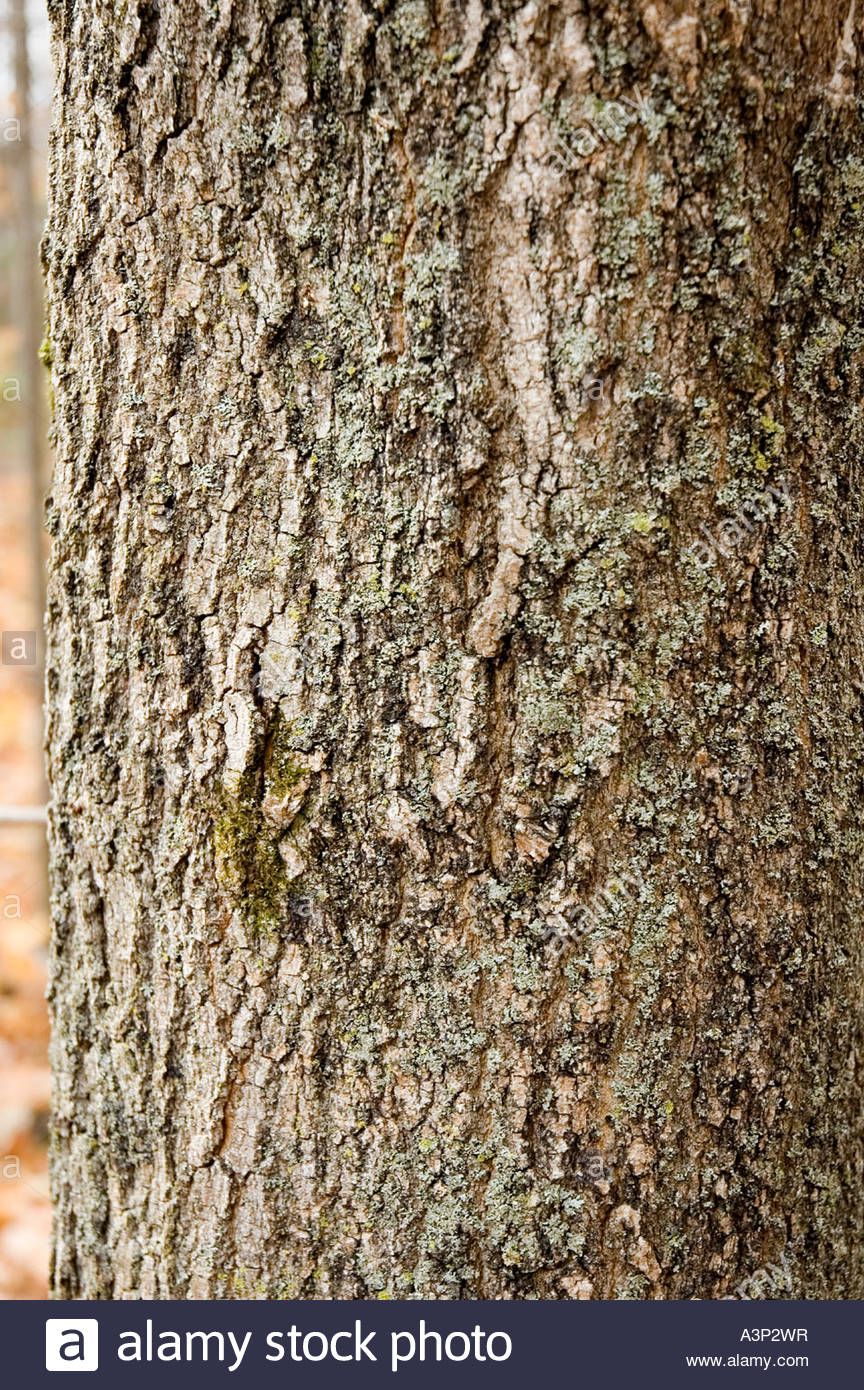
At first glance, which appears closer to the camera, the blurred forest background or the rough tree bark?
the rough tree bark

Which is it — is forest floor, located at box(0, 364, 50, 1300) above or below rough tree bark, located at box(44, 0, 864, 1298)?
below

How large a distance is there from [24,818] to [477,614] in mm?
1742

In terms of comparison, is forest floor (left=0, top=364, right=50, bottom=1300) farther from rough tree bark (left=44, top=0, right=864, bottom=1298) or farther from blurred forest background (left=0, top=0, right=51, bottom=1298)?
rough tree bark (left=44, top=0, right=864, bottom=1298)

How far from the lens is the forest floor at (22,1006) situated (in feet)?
11.1

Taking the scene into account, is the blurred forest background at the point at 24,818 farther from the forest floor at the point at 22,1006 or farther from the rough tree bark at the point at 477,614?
the rough tree bark at the point at 477,614

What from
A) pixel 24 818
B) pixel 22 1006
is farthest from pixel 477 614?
pixel 22 1006

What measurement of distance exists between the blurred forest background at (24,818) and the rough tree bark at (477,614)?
1.06 m

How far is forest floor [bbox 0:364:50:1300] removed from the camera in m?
3.38

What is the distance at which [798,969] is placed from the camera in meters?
1.27

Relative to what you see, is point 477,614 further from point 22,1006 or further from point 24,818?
point 22,1006

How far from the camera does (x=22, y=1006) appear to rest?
479cm

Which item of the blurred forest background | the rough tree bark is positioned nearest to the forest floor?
the blurred forest background
